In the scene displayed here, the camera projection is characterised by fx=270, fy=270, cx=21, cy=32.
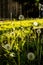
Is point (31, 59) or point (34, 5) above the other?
point (34, 5)

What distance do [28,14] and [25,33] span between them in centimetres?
655

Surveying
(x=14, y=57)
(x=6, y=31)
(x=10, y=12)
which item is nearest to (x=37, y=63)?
(x=14, y=57)

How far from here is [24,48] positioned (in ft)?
19.9

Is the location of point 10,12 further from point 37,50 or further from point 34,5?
point 37,50

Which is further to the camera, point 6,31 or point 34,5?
point 34,5

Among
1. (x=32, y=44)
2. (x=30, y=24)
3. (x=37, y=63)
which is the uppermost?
(x=30, y=24)

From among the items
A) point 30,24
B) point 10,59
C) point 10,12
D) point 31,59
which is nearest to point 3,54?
point 10,59

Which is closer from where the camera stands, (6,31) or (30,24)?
(6,31)

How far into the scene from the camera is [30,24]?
6445mm

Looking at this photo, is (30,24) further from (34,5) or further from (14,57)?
(34,5)

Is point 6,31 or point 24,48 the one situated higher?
point 6,31

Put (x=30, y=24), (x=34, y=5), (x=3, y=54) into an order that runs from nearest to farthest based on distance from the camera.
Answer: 1. (x=3, y=54)
2. (x=30, y=24)
3. (x=34, y=5)

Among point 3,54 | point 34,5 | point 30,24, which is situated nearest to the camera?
point 3,54

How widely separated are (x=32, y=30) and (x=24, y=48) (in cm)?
47
